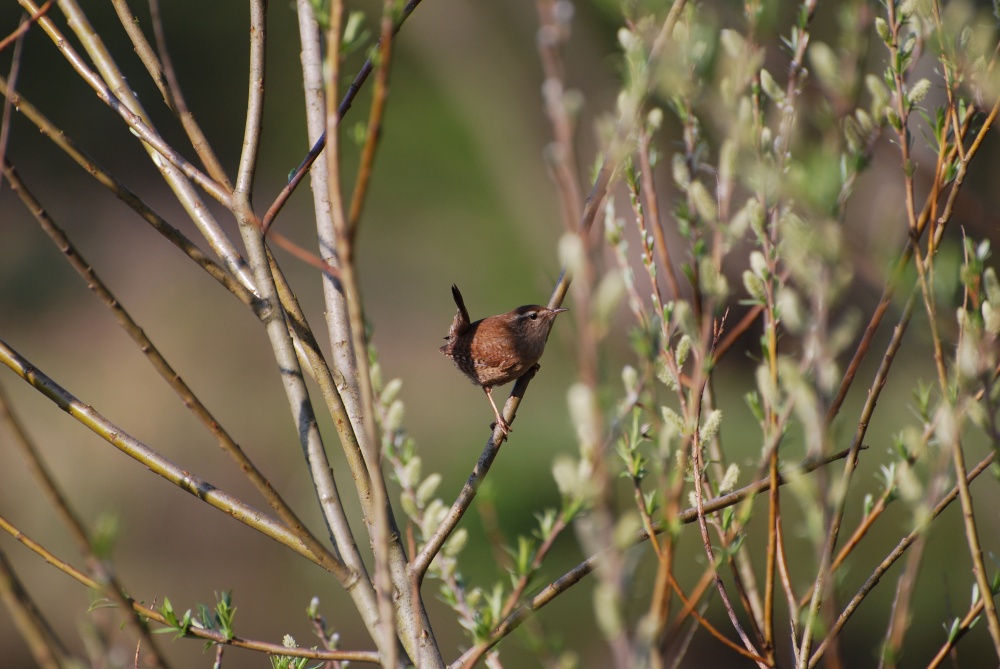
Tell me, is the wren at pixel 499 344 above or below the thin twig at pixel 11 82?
below

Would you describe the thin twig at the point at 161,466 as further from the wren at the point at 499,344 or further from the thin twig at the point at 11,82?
the wren at the point at 499,344

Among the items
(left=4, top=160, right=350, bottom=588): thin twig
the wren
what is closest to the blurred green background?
the wren

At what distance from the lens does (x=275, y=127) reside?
15273 millimetres

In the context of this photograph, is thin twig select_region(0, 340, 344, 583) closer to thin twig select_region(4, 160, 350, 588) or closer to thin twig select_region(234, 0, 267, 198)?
thin twig select_region(4, 160, 350, 588)

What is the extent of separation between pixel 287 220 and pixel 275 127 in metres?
1.66

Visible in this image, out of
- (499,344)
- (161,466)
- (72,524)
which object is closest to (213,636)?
(161,466)

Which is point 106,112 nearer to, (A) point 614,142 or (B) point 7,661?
(B) point 7,661

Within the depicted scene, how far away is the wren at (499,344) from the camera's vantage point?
3.29 metres

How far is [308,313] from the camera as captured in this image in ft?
41.3

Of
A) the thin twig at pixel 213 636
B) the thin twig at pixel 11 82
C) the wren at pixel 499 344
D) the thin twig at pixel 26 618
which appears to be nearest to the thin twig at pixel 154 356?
the thin twig at pixel 11 82

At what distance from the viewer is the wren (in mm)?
3285

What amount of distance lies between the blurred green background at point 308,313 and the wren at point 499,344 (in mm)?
2488

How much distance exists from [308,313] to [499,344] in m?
9.56

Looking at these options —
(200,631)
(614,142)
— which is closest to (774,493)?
(614,142)
